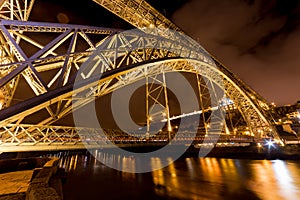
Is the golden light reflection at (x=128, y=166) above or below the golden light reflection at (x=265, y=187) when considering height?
above

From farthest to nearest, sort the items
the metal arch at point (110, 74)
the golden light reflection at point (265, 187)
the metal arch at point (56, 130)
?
1. the metal arch at point (56, 130)
2. the golden light reflection at point (265, 187)
3. the metal arch at point (110, 74)

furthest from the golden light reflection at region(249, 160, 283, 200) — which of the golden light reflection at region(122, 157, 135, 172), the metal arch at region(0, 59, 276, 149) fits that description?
the golden light reflection at region(122, 157, 135, 172)

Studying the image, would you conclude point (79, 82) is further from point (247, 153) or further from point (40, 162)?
point (247, 153)

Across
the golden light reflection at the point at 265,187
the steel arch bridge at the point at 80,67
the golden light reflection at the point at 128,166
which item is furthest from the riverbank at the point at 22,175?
the golden light reflection at the point at 265,187

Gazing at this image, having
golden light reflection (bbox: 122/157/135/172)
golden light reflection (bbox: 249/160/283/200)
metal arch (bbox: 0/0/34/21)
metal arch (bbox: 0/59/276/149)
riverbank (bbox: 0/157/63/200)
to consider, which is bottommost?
golden light reflection (bbox: 249/160/283/200)

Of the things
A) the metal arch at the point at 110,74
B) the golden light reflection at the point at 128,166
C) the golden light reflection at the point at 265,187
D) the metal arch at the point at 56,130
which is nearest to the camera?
the metal arch at the point at 110,74

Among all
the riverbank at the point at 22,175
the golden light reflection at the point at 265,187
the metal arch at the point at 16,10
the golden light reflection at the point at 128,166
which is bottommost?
the golden light reflection at the point at 265,187

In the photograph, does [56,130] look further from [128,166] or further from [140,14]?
[140,14]

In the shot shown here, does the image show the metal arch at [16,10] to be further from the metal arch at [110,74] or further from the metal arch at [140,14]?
the metal arch at [140,14]

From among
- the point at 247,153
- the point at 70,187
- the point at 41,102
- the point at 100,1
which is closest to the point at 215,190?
the point at 70,187

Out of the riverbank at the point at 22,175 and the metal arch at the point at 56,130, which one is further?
the metal arch at the point at 56,130

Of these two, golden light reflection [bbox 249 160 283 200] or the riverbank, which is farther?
golden light reflection [bbox 249 160 283 200]

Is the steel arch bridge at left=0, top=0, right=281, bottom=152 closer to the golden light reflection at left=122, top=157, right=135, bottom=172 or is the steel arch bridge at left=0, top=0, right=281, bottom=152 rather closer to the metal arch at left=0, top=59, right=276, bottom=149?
the metal arch at left=0, top=59, right=276, bottom=149

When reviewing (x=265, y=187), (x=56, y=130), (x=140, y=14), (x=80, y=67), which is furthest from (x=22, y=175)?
(x=265, y=187)
